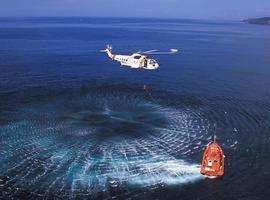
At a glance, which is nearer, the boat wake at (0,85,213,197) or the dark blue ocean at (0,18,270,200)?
the dark blue ocean at (0,18,270,200)

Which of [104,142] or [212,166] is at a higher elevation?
[212,166]

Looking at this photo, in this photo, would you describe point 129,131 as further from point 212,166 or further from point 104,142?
point 212,166

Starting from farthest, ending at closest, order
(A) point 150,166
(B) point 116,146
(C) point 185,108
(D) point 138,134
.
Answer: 1. (C) point 185,108
2. (D) point 138,134
3. (B) point 116,146
4. (A) point 150,166

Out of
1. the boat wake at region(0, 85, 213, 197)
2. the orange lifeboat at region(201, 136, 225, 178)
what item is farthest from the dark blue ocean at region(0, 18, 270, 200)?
the orange lifeboat at region(201, 136, 225, 178)

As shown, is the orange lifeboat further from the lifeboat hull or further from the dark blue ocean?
the dark blue ocean

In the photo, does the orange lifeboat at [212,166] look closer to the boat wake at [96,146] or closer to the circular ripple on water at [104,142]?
the boat wake at [96,146]

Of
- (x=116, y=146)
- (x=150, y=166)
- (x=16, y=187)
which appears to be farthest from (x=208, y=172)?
(x=16, y=187)

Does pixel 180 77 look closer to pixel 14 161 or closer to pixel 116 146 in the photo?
pixel 116 146

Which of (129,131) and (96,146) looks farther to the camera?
(129,131)

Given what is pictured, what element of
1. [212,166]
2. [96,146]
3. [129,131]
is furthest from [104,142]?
[212,166]
